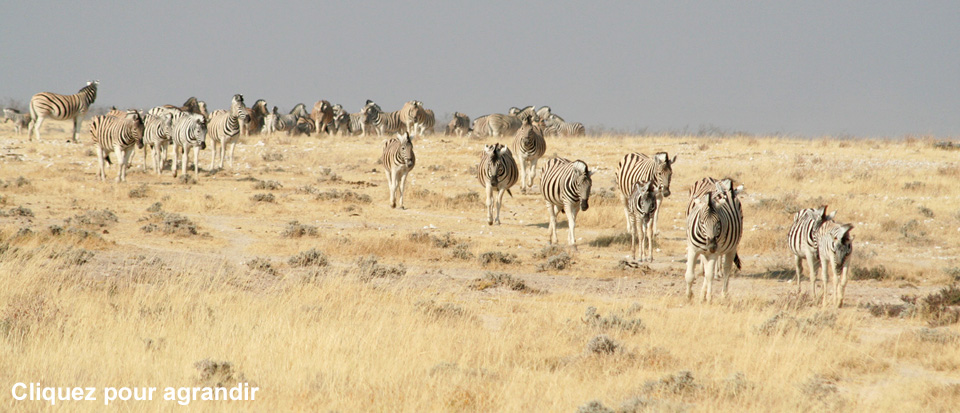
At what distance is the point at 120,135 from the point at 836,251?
2057 centimetres

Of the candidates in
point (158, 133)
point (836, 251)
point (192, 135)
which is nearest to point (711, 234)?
point (836, 251)

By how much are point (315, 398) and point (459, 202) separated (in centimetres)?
1738

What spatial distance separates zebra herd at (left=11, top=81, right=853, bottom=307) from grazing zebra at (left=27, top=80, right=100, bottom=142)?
4 cm

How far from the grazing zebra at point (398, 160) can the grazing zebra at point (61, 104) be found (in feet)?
62.0

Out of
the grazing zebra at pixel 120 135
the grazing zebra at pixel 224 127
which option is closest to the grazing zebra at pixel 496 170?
the grazing zebra at pixel 120 135

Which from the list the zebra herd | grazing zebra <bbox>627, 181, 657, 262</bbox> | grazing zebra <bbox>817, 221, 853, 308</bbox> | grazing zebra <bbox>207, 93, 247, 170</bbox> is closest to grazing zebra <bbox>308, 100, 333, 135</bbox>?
the zebra herd

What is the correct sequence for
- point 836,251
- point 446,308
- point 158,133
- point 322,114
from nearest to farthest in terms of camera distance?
point 446,308 → point 836,251 → point 158,133 → point 322,114

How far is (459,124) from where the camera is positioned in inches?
2244

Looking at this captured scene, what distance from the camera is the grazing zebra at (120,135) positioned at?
24.9 meters

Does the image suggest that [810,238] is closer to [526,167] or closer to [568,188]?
[568,188]

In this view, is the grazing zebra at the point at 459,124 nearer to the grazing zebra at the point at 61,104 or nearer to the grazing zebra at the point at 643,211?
the grazing zebra at the point at 61,104

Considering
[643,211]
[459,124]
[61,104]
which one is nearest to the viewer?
[643,211]

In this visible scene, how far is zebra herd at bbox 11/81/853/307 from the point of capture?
1163 cm

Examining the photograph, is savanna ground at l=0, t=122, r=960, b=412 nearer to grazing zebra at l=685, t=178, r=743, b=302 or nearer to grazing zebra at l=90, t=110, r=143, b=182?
grazing zebra at l=685, t=178, r=743, b=302
